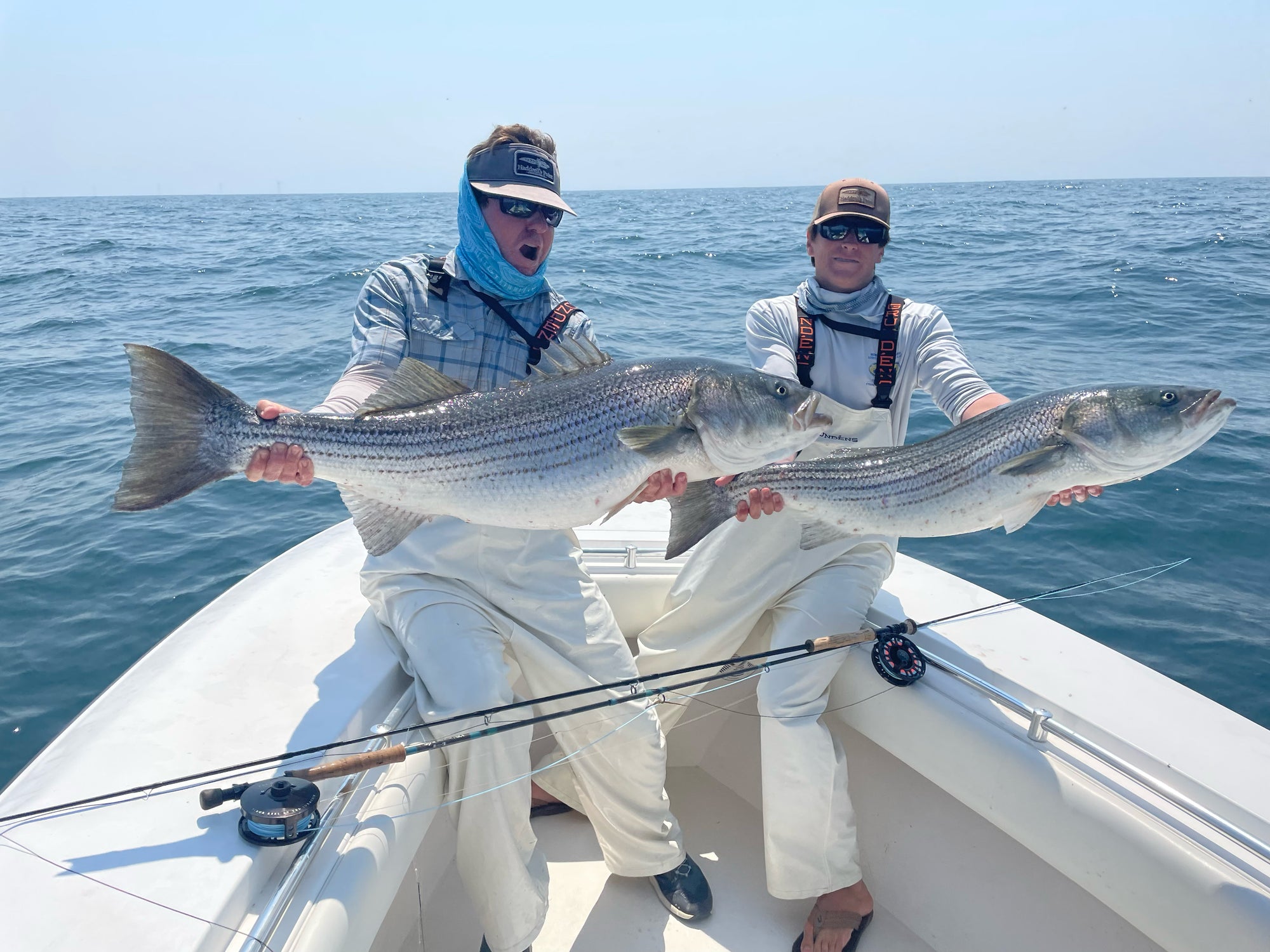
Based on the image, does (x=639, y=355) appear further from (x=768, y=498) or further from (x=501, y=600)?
(x=501, y=600)

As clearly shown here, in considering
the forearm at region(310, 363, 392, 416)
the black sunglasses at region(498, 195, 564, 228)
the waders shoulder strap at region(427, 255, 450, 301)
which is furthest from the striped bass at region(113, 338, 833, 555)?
the black sunglasses at region(498, 195, 564, 228)

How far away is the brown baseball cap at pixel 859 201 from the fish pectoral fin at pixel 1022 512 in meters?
1.46

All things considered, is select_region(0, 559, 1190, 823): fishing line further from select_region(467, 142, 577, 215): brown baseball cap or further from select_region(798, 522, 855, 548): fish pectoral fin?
Answer: select_region(467, 142, 577, 215): brown baseball cap

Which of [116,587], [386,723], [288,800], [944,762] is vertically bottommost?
[116,587]

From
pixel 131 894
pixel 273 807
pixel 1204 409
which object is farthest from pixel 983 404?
pixel 131 894

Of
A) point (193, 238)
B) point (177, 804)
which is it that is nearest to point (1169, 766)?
point (177, 804)

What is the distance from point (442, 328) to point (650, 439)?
113 centimetres

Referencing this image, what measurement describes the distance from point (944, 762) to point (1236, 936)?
3.32 ft

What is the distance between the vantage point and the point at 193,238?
32844 millimetres

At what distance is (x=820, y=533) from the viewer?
355cm

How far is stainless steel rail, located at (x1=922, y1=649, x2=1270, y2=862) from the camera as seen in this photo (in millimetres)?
2486

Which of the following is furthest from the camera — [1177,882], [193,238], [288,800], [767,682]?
[193,238]

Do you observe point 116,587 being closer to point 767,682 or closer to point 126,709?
point 126,709

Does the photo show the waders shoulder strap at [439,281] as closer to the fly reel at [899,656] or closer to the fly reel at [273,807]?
the fly reel at [273,807]
